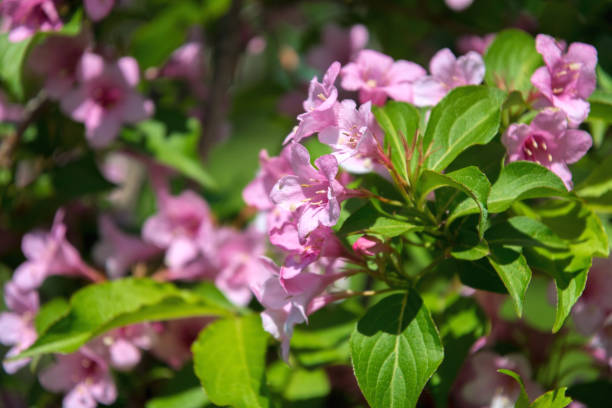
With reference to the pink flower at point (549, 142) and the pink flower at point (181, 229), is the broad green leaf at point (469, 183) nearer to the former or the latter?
the pink flower at point (549, 142)

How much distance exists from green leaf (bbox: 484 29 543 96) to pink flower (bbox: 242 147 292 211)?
0.99 ft

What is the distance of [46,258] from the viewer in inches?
47.9

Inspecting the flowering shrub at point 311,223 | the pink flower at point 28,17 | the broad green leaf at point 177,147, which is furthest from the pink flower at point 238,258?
the pink flower at point 28,17

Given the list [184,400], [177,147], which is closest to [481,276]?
[184,400]

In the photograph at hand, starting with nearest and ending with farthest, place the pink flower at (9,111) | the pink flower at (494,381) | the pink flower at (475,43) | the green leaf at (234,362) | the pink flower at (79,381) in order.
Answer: the green leaf at (234,362), the pink flower at (494,381), the pink flower at (79,381), the pink flower at (475,43), the pink flower at (9,111)

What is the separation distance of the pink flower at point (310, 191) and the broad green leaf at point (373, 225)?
0.03 m

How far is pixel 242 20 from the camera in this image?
1.56 metres

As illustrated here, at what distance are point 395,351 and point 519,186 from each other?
226 mm

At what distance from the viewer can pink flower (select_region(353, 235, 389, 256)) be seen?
776 mm

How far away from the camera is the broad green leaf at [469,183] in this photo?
26.8 inches

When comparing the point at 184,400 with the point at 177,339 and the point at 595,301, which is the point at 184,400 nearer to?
the point at 177,339

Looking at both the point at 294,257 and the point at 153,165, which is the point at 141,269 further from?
the point at 294,257

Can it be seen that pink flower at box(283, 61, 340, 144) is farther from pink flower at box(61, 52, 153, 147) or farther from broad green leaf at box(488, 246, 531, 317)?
pink flower at box(61, 52, 153, 147)

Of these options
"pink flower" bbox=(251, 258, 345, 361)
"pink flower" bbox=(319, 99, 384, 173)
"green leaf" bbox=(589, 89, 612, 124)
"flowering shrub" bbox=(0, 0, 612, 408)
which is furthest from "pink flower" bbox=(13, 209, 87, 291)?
"green leaf" bbox=(589, 89, 612, 124)
